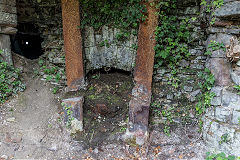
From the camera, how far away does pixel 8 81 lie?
3061mm

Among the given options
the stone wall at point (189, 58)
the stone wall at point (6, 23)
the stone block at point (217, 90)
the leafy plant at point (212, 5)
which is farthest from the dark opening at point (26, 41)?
the stone block at point (217, 90)

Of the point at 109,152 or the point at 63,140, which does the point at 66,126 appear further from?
the point at 109,152

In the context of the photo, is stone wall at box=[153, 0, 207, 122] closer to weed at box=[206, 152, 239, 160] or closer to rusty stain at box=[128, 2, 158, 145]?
rusty stain at box=[128, 2, 158, 145]

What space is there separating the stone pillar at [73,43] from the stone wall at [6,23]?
1186 millimetres

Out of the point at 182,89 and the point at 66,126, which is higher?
the point at 182,89

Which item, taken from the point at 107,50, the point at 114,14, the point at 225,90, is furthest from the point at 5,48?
the point at 225,90

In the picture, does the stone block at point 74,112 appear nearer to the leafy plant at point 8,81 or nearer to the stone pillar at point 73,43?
the stone pillar at point 73,43

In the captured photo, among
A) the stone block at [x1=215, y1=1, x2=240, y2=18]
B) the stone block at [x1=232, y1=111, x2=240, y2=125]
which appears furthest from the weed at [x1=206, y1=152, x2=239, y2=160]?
the stone block at [x1=215, y1=1, x2=240, y2=18]

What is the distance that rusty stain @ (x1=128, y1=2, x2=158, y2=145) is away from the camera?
2.59 m

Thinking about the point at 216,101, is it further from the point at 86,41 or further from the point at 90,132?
the point at 86,41

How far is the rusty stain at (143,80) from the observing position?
2.59 m

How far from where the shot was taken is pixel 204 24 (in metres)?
2.65

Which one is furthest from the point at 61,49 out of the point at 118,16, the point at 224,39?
the point at 224,39

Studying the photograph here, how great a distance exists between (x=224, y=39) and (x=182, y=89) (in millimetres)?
1015
